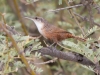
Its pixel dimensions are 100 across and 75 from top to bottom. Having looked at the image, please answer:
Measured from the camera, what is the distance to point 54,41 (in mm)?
3479

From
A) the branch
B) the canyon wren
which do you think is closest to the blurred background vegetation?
the canyon wren

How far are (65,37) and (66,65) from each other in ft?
3.90

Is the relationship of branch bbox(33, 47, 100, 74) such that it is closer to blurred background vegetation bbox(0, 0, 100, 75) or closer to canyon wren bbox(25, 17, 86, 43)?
canyon wren bbox(25, 17, 86, 43)

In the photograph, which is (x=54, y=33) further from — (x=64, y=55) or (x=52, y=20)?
(x=52, y=20)

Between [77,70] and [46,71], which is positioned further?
[46,71]

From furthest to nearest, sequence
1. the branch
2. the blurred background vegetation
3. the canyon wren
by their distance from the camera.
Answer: the blurred background vegetation → the canyon wren → the branch

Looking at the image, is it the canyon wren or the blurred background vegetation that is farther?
the blurred background vegetation

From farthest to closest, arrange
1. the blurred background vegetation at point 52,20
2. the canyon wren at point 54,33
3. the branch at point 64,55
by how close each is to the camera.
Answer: the blurred background vegetation at point 52,20 → the canyon wren at point 54,33 → the branch at point 64,55

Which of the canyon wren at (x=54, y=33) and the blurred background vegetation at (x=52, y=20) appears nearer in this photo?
the canyon wren at (x=54, y=33)

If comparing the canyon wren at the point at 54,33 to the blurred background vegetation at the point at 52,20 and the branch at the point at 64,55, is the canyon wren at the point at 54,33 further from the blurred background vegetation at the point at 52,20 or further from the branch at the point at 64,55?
the branch at the point at 64,55

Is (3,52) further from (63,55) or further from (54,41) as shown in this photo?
(54,41)

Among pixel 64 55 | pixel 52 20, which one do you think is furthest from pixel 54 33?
pixel 52 20

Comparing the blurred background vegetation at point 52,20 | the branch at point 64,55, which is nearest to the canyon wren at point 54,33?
the blurred background vegetation at point 52,20

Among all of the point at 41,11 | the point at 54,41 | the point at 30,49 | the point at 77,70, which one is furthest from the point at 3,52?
the point at 41,11
